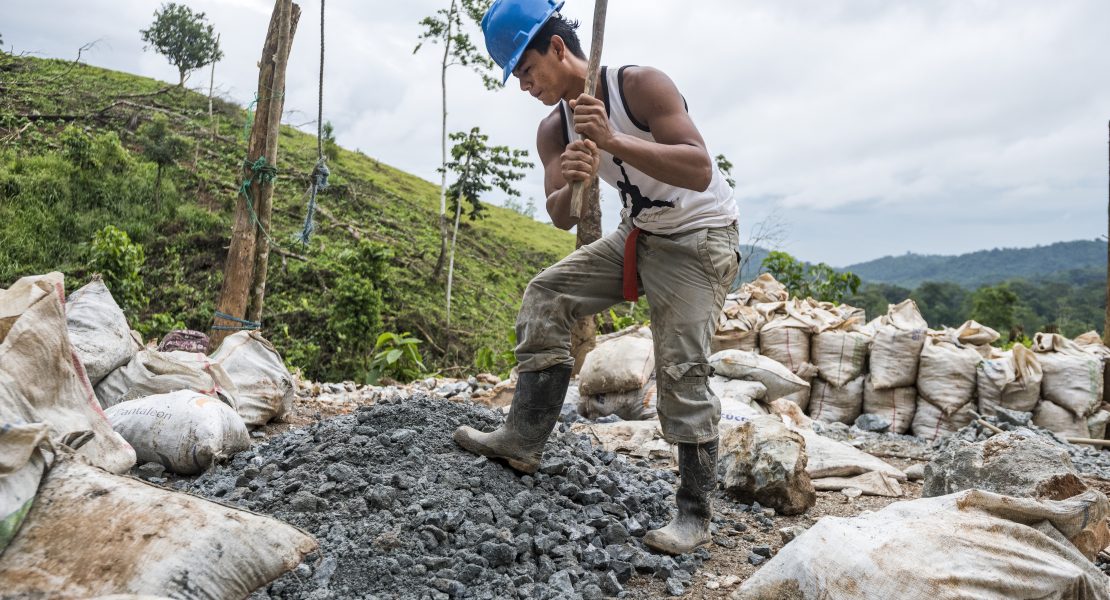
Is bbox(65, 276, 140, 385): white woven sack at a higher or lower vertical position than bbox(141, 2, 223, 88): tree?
lower

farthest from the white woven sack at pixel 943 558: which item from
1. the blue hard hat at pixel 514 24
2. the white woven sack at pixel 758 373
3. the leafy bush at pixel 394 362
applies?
the leafy bush at pixel 394 362

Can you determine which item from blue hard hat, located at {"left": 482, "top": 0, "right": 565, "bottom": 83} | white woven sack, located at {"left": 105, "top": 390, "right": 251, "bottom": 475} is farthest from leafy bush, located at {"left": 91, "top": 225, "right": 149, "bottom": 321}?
blue hard hat, located at {"left": 482, "top": 0, "right": 565, "bottom": 83}

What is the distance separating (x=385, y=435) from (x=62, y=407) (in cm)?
105

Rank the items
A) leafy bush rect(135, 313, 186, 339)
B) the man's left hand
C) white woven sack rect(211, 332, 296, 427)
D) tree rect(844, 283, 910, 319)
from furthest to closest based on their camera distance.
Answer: tree rect(844, 283, 910, 319), leafy bush rect(135, 313, 186, 339), white woven sack rect(211, 332, 296, 427), the man's left hand

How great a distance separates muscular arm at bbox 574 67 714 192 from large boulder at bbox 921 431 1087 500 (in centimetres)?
148

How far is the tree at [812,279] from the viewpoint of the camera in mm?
9023

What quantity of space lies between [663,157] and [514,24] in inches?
25.0

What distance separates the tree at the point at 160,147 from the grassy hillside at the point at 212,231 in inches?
8.3

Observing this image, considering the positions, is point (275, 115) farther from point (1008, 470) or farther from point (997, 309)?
point (997, 309)

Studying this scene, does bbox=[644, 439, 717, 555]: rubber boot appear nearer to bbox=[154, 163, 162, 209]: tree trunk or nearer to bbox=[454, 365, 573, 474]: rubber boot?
bbox=[454, 365, 573, 474]: rubber boot

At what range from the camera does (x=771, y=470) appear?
9.73 feet

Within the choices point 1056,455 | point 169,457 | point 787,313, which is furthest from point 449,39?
point 1056,455

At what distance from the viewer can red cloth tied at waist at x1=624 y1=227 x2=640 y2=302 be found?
2.46 meters

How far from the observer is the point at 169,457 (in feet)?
9.59
